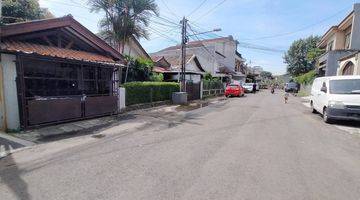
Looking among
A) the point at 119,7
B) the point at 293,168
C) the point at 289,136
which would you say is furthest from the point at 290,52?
the point at 293,168

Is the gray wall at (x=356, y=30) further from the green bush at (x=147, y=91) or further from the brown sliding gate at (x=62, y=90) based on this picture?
the brown sliding gate at (x=62, y=90)

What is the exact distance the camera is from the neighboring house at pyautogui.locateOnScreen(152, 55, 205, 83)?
27655 millimetres

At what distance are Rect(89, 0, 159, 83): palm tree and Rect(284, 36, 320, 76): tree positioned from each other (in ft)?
137

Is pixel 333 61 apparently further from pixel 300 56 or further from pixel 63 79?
pixel 300 56

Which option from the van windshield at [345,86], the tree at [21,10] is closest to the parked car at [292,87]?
the van windshield at [345,86]

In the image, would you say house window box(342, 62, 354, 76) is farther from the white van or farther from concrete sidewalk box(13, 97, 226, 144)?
concrete sidewalk box(13, 97, 226, 144)

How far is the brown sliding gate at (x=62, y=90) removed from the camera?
8.85 metres

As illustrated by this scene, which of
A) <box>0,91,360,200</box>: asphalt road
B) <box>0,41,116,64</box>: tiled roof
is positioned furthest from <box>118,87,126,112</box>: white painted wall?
<box>0,91,360,200</box>: asphalt road

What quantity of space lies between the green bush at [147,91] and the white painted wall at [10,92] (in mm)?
6305

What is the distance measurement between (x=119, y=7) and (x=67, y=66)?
10.1 m

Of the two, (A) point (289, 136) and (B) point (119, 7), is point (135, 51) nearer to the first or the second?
(B) point (119, 7)

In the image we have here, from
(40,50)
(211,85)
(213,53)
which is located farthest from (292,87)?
Result: (40,50)

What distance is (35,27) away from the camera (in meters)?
9.60

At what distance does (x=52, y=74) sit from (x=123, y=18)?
33.7ft
